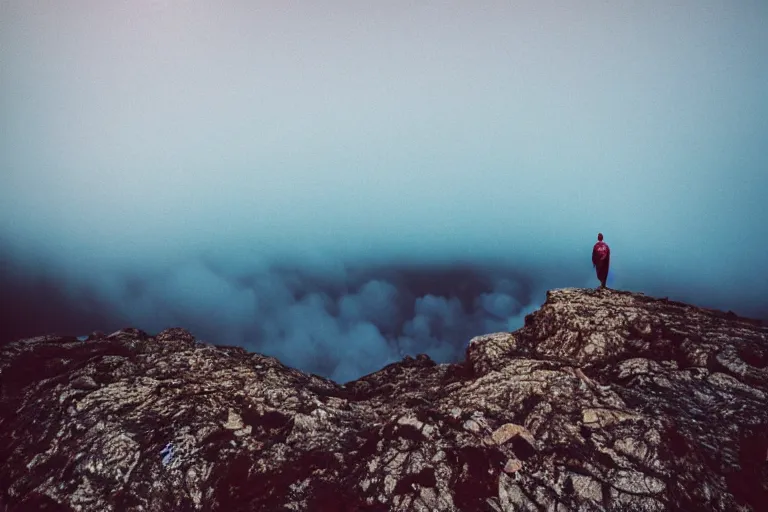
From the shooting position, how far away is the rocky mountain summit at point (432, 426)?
73.6 feet

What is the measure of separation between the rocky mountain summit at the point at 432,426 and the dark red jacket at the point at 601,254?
397 centimetres

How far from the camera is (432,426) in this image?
2659cm

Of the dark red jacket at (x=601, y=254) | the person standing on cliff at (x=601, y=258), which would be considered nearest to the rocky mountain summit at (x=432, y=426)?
the person standing on cliff at (x=601, y=258)

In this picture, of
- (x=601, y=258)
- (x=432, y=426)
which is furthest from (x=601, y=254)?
(x=432, y=426)

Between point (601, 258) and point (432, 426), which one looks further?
point (601, 258)

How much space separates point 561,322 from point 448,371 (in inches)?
413

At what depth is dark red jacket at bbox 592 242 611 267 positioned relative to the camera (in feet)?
124

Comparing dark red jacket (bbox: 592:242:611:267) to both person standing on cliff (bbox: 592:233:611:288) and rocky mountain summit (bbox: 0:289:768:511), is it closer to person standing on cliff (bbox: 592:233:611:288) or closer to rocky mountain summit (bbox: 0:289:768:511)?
person standing on cliff (bbox: 592:233:611:288)

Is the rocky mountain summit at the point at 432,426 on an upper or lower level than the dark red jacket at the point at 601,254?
lower

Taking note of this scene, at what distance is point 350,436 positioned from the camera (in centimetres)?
2853

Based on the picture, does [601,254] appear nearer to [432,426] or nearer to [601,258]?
[601,258]

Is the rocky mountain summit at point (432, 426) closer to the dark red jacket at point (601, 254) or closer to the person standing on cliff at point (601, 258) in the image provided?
the person standing on cliff at point (601, 258)

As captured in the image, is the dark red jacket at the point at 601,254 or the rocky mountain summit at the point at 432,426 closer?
the rocky mountain summit at the point at 432,426

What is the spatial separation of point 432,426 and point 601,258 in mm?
22851
